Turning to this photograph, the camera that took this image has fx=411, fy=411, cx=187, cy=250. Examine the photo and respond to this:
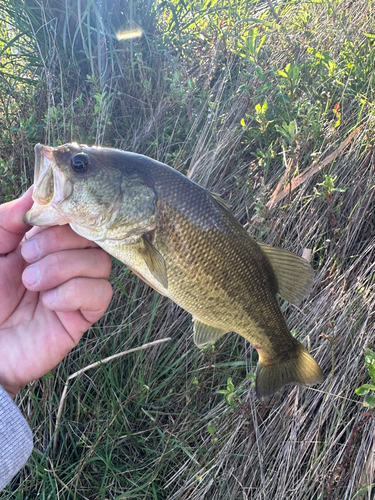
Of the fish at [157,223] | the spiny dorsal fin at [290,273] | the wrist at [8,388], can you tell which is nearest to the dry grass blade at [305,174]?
the spiny dorsal fin at [290,273]

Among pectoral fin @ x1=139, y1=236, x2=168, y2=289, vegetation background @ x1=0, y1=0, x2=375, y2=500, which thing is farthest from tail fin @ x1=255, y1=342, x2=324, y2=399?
pectoral fin @ x1=139, y1=236, x2=168, y2=289

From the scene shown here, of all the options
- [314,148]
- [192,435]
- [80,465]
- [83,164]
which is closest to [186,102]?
[314,148]

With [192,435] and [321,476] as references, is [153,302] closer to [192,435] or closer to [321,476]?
[192,435]

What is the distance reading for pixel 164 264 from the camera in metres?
1.59

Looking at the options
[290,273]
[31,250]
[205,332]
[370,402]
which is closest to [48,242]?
[31,250]

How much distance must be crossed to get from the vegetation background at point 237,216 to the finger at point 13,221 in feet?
2.28

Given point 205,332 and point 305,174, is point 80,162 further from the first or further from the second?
point 305,174

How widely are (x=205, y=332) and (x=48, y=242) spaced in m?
0.79

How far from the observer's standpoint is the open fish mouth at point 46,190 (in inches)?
60.1

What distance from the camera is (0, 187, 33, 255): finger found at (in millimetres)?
1712

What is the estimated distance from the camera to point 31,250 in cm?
165

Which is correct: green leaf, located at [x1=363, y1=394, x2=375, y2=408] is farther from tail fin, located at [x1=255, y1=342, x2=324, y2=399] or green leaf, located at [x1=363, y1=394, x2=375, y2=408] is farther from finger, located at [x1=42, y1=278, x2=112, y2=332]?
finger, located at [x1=42, y1=278, x2=112, y2=332]

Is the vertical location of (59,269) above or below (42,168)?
below

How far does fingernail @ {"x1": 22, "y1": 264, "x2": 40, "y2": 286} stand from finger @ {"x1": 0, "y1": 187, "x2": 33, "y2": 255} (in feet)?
0.78
